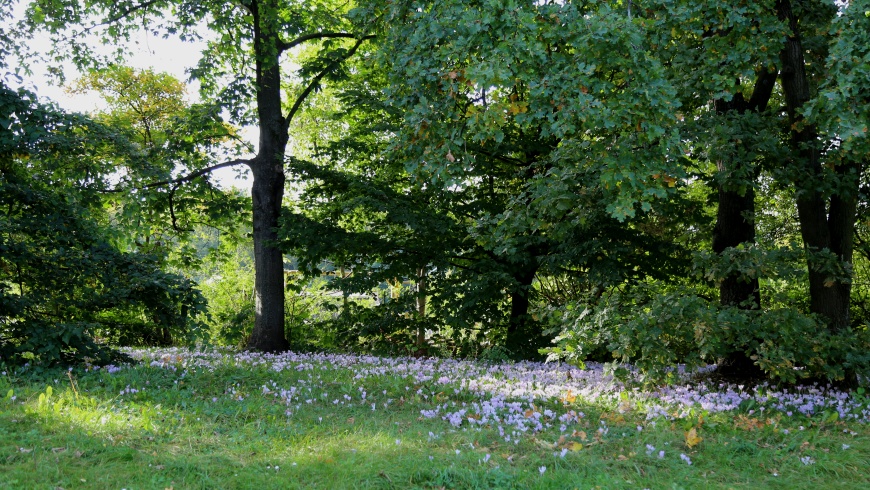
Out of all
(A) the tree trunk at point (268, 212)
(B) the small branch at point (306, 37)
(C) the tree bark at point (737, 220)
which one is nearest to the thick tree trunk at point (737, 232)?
(C) the tree bark at point (737, 220)

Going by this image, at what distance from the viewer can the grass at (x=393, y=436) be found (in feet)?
13.9

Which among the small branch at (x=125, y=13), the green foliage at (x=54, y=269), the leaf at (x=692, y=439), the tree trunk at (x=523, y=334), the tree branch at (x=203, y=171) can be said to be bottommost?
the leaf at (x=692, y=439)

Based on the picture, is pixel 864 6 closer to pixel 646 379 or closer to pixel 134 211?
pixel 646 379

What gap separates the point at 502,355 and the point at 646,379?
398 centimetres

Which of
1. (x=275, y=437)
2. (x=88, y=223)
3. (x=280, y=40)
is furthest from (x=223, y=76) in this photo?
(x=275, y=437)

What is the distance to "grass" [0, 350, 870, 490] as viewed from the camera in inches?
167

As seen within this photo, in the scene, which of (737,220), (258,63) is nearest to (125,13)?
(258,63)

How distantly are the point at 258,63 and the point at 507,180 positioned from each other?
5803 mm

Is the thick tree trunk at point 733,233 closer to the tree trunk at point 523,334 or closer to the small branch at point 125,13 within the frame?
the tree trunk at point 523,334

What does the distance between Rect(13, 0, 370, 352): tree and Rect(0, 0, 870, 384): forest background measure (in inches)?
2.1

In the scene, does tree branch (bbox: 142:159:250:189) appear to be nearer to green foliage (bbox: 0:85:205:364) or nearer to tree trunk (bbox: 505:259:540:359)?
green foliage (bbox: 0:85:205:364)

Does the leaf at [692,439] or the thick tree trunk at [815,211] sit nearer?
the leaf at [692,439]

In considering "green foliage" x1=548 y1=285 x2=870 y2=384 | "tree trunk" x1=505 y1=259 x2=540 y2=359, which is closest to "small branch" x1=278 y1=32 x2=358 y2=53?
"tree trunk" x1=505 y1=259 x2=540 y2=359

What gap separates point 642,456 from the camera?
485cm
